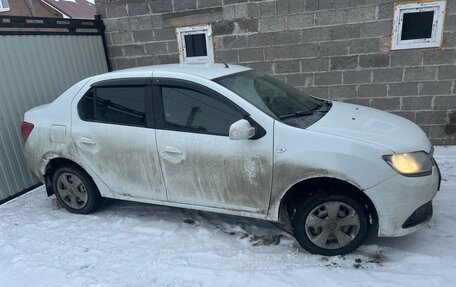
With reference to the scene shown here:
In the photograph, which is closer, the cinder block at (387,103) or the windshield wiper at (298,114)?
the windshield wiper at (298,114)

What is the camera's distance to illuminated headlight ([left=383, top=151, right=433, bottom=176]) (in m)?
2.66

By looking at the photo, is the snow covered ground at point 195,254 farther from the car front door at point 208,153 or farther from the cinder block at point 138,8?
the cinder block at point 138,8

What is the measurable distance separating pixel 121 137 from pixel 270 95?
159 cm

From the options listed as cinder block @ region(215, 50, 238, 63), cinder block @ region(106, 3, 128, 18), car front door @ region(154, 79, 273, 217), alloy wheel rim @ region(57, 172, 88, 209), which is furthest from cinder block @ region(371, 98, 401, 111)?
cinder block @ region(106, 3, 128, 18)

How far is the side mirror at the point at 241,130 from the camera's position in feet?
9.13

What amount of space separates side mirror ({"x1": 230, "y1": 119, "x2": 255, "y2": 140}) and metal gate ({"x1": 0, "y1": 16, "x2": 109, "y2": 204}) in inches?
138

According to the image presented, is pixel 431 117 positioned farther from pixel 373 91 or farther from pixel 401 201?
pixel 401 201

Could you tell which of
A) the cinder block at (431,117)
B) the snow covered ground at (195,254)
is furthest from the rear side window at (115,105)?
the cinder block at (431,117)

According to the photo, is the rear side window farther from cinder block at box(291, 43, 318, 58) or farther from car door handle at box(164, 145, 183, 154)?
cinder block at box(291, 43, 318, 58)

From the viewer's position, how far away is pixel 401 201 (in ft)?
8.77

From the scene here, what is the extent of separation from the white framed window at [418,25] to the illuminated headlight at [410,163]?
309cm

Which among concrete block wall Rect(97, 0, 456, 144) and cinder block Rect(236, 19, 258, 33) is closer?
concrete block wall Rect(97, 0, 456, 144)

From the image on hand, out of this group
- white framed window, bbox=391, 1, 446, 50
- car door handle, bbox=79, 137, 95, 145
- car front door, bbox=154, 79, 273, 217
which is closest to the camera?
car front door, bbox=154, 79, 273, 217

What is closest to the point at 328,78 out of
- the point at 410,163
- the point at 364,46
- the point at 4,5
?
the point at 364,46
